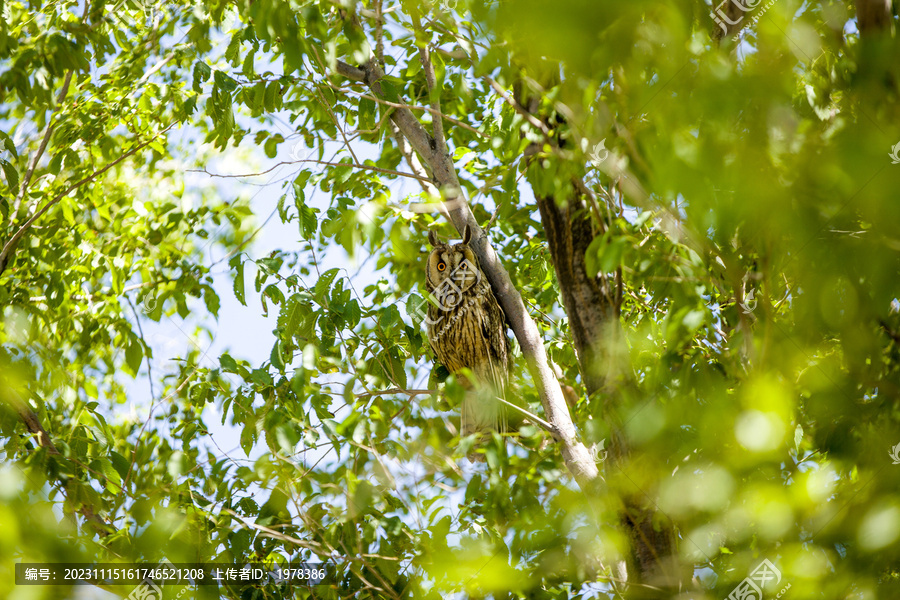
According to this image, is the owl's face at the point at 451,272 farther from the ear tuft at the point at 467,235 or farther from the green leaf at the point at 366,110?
the green leaf at the point at 366,110

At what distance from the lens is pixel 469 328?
8.64 feet

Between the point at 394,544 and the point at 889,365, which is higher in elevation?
the point at 889,365

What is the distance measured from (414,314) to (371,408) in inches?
19.0

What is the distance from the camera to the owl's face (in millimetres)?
2619

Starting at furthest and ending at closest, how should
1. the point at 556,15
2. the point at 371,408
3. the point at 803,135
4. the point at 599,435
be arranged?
the point at 371,408
the point at 599,435
the point at 803,135
the point at 556,15

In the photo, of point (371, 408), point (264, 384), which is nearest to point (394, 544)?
point (371, 408)

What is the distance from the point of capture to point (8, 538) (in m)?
0.86

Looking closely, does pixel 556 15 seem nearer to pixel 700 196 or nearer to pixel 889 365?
pixel 700 196
